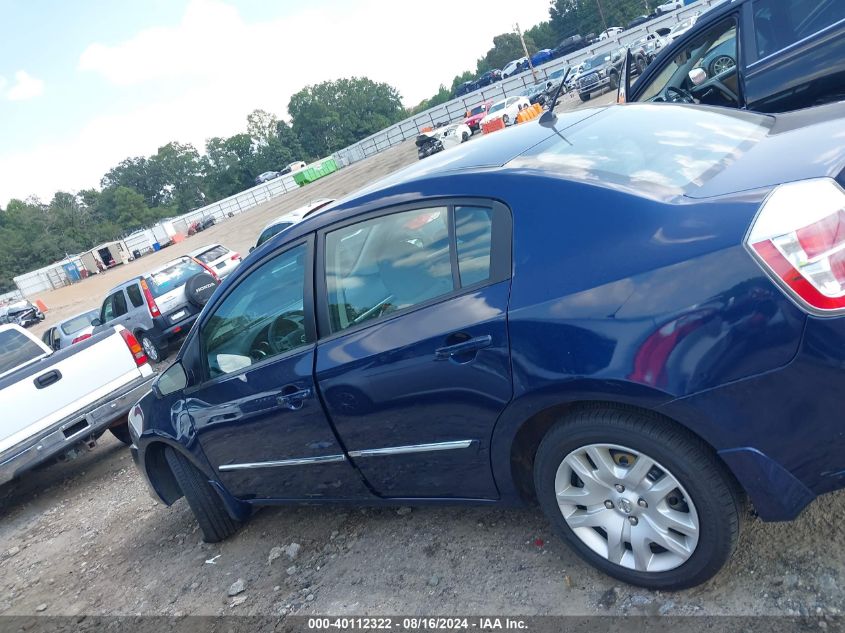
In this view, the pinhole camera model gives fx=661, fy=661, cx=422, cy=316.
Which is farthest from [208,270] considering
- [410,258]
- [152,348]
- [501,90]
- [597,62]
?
[501,90]

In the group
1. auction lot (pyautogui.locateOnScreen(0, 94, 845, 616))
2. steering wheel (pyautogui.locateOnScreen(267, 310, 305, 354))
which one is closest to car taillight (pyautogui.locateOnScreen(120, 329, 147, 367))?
auction lot (pyautogui.locateOnScreen(0, 94, 845, 616))

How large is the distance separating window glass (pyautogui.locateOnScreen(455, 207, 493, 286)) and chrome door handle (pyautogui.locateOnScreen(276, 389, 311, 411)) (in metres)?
1.00

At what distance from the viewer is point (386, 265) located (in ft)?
9.41

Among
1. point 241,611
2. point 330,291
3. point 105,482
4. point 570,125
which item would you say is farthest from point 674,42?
point 105,482

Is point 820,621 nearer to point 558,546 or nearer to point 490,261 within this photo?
point 558,546

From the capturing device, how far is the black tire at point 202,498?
13.5ft

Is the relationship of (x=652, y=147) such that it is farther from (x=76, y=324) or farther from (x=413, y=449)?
(x=76, y=324)

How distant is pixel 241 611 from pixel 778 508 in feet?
8.50

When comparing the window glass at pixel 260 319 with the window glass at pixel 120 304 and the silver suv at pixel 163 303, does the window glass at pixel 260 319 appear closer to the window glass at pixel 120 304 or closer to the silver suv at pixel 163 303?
the silver suv at pixel 163 303

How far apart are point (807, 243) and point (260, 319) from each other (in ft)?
8.13

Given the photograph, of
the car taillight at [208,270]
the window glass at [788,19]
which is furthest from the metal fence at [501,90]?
the window glass at [788,19]

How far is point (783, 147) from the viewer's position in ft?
8.09

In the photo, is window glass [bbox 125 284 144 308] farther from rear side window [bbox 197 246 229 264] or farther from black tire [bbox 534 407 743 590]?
black tire [bbox 534 407 743 590]

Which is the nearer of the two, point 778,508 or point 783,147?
point 778,508
